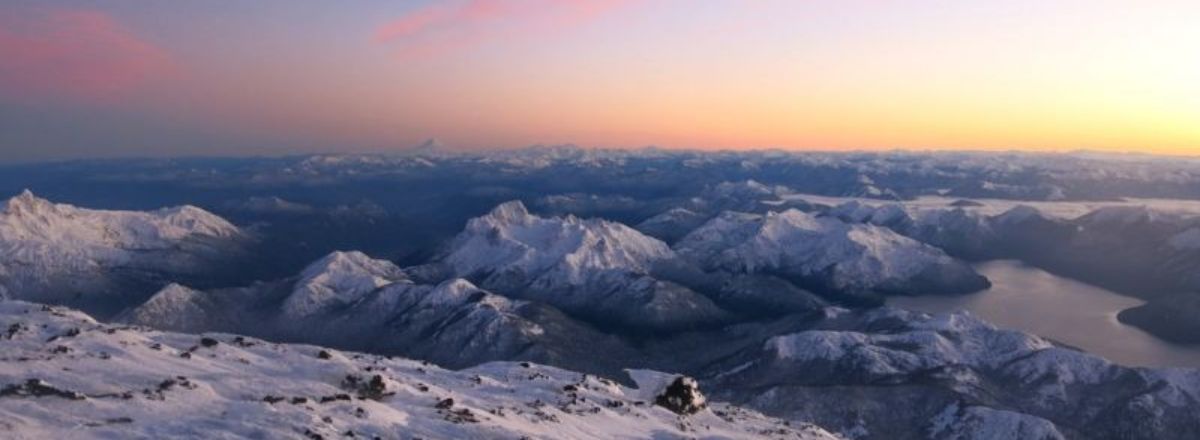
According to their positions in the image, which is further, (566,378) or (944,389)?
(944,389)

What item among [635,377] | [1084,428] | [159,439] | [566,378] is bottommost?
[1084,428]

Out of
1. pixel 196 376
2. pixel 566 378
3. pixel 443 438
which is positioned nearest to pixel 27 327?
pixel 196 376

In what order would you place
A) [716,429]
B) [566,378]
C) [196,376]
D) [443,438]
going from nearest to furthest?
[443,438]
[196,376]
[716,429]
[566,378]

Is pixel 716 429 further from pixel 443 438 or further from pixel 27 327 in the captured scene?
pixel 27 327

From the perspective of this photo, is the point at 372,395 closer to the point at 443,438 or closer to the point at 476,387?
the point at 443,438

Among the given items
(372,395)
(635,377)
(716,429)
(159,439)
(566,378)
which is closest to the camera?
(159,439)

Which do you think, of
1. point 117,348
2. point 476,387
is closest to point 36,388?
point 117,348

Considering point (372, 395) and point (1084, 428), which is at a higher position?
point (372, 395)
